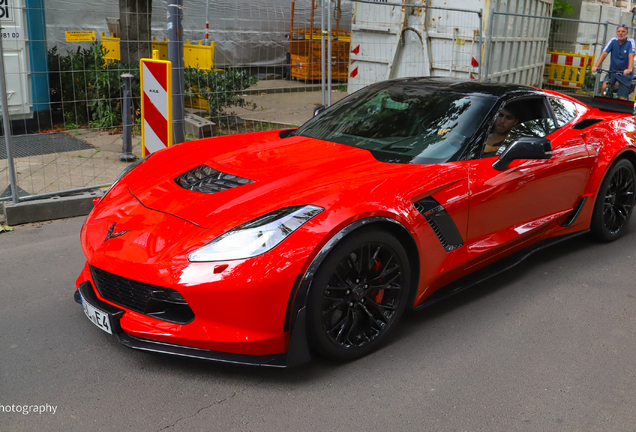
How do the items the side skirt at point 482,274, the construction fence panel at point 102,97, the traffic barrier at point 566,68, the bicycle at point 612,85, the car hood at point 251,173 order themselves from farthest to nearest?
1. the traffic barrier at point 566,68
2. the bicycle at point 612,85
3. the construction fence panel at point 102,97
4. the side skirt at point 482,274
5. the car hood at point 251,173

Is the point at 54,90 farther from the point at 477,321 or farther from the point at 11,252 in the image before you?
the point at 477,321

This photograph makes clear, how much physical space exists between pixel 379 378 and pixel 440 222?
2.95ft

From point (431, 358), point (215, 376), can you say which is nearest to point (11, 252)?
point (215, 376)

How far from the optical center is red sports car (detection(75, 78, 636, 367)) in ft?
8.88

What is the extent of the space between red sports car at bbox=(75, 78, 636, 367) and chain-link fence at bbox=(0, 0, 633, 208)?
2836 millimetres

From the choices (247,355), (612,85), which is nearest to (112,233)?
(247,355)

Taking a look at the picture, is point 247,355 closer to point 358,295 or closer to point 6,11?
Answer: point 358,295

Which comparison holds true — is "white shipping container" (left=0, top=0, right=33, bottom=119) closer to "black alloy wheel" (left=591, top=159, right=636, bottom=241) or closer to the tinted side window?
the tinted side window

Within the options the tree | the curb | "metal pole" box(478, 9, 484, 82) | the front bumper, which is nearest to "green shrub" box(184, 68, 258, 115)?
the tree

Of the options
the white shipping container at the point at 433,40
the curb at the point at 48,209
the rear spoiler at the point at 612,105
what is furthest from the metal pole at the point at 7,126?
the white shipping container at the point at 433,40

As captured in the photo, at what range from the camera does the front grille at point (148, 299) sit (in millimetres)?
2713

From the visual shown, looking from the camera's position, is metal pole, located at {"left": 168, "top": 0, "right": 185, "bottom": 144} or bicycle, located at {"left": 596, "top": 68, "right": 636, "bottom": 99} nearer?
metal pole, located at {"left": 168, "top": 0, "right": 185, "bottom": 144}

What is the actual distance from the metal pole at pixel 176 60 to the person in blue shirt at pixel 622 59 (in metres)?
7.83

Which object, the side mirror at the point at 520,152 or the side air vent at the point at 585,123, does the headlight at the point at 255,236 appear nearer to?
the side mirror at the point at 520,152
